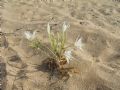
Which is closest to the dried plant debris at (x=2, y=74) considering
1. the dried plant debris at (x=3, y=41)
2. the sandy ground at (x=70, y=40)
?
the sandy ground at (x=70, y=40)

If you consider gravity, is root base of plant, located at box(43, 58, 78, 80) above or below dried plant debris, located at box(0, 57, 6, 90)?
above

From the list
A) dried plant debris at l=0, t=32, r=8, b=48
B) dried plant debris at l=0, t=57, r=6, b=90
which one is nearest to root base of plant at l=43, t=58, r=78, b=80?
dried plant debris at l=0, t=57, r=6, b=90

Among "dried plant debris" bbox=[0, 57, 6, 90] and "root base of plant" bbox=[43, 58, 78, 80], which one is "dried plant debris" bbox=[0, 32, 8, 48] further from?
"root base of plant" bbox=[43, 58, 78, 80]

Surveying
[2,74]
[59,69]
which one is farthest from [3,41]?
[59,69]

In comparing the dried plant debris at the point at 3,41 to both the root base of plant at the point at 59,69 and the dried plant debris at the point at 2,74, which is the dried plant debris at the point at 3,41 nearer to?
the dried plant debris at the point at 2,74

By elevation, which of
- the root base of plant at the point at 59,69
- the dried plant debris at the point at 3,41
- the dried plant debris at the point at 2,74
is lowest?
the dried plant debris at the point at 2,74

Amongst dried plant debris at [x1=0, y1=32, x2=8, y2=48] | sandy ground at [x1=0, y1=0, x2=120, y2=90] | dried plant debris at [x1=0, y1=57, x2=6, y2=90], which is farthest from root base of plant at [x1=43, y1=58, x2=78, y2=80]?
dried plant debris at [x1=0, y1=32, x2=8, y2=48]

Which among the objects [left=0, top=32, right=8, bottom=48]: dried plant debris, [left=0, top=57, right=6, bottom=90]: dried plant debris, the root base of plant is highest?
[left=0, top=32, right=8, bottom=48]: dried plant debris

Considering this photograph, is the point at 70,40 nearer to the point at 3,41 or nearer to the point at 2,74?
the point at 3,41

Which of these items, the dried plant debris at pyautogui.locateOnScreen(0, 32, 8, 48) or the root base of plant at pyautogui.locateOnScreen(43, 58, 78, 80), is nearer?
the root base of plant at pyautogui.locateOnScreen(43, 58, 78, 80)

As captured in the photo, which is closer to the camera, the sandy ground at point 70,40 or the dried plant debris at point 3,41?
the sandy ground at point 70,40
